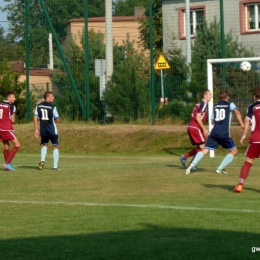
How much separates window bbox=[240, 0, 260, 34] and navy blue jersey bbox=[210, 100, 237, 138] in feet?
52.0

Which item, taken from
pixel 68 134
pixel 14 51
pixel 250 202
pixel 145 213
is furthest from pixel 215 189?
pixel 14 51

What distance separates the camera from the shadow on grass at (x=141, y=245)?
24.9 feet

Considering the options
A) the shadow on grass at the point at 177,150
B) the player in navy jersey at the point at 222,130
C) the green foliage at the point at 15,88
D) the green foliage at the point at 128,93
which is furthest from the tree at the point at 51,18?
the player in navy jersey at the point at 222,130

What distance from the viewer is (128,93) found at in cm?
2748

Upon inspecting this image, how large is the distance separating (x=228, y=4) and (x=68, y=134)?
8.52m

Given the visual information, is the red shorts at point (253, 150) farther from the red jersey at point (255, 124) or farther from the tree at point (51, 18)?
the tree at point (51, 18)

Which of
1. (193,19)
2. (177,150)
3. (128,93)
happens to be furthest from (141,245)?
(193,19)

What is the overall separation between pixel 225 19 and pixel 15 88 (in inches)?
353

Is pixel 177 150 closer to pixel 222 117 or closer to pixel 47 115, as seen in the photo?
pixel 47 115

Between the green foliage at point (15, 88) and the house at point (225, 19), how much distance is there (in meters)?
6.17

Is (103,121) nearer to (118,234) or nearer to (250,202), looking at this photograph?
(250,202)

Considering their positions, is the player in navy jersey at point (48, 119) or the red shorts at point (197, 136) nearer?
the red shorts at point (197, 136)

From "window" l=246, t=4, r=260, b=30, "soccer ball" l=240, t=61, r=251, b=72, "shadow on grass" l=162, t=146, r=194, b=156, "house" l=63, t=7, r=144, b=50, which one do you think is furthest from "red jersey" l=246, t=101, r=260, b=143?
"window" l=246, t=4, r=260, b=30

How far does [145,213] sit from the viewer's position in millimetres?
10445
